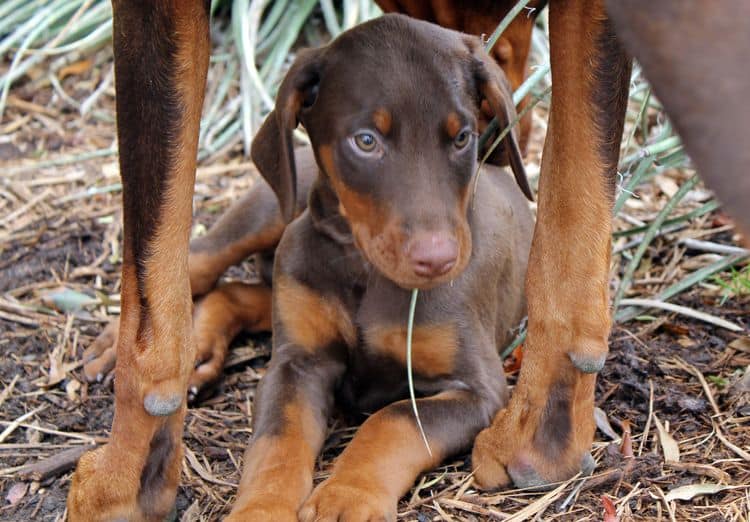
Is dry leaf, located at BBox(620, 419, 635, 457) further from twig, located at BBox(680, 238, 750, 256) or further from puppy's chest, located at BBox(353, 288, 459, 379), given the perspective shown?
twig, located at BBox(680, 238, 750, 256)

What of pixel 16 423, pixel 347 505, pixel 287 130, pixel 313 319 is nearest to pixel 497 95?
pixel 287 130

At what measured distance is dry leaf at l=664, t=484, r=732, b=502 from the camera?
2662 mm

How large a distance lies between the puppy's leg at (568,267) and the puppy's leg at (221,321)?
3.61 feet

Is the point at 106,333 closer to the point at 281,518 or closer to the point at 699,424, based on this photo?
the point at 281,518

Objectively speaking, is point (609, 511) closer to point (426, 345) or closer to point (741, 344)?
point (426, 345)

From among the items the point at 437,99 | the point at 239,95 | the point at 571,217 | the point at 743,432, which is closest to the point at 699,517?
the point at 743,432

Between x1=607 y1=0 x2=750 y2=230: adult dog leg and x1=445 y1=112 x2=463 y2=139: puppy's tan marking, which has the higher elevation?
x1=607 y1=0 x2=750 y2=230: adult dog leg

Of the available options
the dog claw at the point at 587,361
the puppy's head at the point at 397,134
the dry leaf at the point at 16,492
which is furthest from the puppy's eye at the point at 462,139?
the dry leaf at the point at 16,492

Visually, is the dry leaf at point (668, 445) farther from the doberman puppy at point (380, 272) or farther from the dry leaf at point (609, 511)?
the doberman puppy at point (380, 272)

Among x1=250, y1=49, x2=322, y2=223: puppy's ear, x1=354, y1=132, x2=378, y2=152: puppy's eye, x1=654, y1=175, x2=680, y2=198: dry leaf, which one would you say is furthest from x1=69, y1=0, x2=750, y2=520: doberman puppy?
x1=654, y1=175, x2=680, y2=198: dry leaf

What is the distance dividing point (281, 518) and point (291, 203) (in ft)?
3.12

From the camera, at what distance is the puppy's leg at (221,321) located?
11.7 feet

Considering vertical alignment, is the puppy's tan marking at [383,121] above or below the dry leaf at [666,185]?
above

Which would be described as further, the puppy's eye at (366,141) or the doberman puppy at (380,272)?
the puppy's eye at (366,141)
